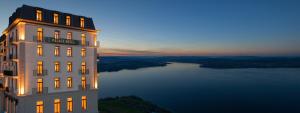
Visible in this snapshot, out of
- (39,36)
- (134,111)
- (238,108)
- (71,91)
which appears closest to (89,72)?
(71,91)

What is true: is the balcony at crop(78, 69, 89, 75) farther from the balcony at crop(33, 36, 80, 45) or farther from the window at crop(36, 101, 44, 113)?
the window at crop(36, 101, 44, 113)

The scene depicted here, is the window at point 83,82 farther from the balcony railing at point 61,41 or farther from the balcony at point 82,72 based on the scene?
the balcony railing at point 61,41

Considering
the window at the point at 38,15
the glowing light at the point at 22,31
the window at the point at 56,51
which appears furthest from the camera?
the window at the point at 56,51

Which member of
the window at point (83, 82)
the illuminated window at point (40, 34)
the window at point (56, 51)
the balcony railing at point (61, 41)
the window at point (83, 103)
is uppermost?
the illuminated window at point (40, 34)

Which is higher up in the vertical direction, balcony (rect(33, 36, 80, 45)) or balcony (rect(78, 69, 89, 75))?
balcony (rect(33, 36, 80, 45))

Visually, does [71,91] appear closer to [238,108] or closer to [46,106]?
[46,106]

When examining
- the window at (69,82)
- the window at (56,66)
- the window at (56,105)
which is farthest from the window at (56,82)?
the window at (56,105)

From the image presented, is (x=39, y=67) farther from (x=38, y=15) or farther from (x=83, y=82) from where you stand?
(x=38, y=15)

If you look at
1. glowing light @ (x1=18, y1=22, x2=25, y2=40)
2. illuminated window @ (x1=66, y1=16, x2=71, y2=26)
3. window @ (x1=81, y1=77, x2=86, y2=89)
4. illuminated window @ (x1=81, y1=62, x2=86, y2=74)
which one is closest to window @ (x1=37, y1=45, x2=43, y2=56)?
glowing light @ (x1=18, y1=22, x2=25, y2=40)
